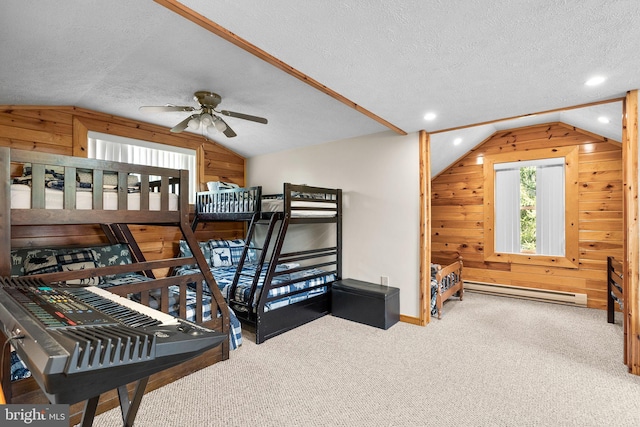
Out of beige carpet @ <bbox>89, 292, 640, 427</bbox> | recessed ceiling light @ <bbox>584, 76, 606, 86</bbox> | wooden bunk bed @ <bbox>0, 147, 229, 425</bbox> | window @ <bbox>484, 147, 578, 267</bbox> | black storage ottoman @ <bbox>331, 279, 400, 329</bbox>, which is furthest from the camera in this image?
window @ <bbox>484, 147, 578, 267</bbox>

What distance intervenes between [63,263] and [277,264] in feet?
6.65

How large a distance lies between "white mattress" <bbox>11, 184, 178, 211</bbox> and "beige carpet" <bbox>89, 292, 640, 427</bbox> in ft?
4.10

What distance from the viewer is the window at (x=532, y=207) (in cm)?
413

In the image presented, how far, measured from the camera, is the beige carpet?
6.04 feet

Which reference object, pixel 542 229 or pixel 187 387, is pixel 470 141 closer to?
pixel 542 229

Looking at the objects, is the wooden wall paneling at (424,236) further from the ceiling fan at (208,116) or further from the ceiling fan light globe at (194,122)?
the ceiling fan light globe at (194,122)

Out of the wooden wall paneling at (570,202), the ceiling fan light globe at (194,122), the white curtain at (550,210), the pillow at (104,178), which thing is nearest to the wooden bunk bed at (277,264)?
the ceiling fan light globe at (194,122)

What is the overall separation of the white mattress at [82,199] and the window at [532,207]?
443 centimetres

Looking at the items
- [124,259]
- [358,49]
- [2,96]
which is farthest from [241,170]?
[358,49]

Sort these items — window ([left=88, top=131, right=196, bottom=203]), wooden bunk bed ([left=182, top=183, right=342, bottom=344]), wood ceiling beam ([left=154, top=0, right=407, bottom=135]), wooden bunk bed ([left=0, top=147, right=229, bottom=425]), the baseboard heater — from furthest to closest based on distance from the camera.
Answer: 1. the baseboard heater
2. window ([left=88, top=131, right=196, bottom=203])
3. wooden bunk bed ([left=182, top=183, right=342, bottom=344])
4. wooden bunk bed ([left=0, top=147, right=229, bottom=425])
5. wood ceiling beam ([left=154, top=0, right=407, bottom=135])

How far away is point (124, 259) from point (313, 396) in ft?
8.47

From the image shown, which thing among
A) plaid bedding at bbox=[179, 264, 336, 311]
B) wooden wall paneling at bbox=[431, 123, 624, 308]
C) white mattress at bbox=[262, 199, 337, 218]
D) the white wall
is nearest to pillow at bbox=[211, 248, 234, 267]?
plaid bedding at bbox=[179, 264, 336, 311]

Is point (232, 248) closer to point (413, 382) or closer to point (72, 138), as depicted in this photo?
point (72, 138)

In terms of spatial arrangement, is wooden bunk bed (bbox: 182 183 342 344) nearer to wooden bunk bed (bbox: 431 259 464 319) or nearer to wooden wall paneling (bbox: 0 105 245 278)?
wooden wall paneling (bbox: 0 105 245 278)
